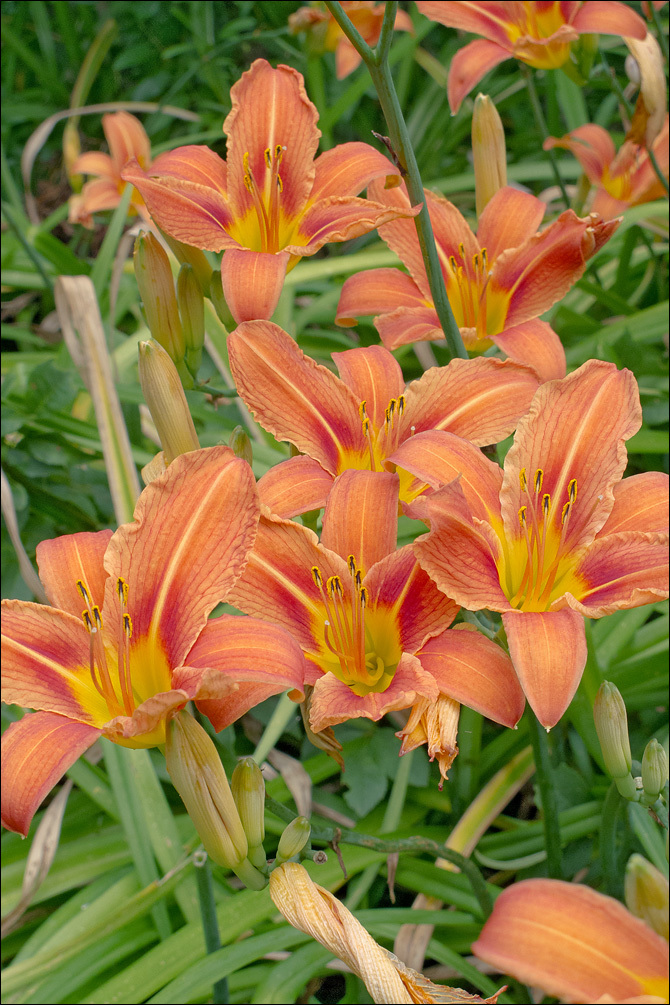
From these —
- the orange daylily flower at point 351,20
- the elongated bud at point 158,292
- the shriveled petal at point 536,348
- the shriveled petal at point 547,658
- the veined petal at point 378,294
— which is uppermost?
the orange daylily flower at point 351,20

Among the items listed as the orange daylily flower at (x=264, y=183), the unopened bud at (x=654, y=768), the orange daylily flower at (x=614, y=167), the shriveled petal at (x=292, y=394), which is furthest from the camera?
the orange daylily flower at (x=614, y=167)

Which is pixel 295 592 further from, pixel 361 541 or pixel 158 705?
pixel 158 705

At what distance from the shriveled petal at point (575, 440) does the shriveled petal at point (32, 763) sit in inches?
18.7

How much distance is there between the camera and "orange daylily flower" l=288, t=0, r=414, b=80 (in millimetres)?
2100

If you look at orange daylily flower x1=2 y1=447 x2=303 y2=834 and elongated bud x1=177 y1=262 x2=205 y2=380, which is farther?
elongated bud x1=177 y1=262 x2=205 y2=380

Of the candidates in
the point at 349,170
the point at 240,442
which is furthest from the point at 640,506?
the point at 349,170

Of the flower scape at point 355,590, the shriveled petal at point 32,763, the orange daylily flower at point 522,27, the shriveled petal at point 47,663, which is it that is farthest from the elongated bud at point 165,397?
the orange daylily flower at point 522,27

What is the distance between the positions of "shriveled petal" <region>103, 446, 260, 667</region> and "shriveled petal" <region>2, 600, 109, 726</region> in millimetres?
55

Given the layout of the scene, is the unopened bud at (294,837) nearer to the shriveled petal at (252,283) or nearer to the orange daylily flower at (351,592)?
the orange daylily flower at (351,592)

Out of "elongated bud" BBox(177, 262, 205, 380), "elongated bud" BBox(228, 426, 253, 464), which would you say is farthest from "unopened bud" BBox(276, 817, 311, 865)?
"elongated bud" BBox(177, 262, 205, 380)

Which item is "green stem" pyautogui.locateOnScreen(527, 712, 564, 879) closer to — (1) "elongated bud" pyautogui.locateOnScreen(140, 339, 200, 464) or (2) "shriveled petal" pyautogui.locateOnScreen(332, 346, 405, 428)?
(2) "shriveled petal" pyautogui.locateOnScreen(332, 346, 405, 428)

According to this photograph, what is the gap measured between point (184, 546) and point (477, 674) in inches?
11.6

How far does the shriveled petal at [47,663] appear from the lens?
2.68 ft

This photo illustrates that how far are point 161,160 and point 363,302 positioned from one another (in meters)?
0.35
